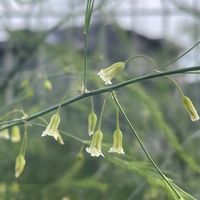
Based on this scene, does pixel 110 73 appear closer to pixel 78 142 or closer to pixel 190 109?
pixel 190 109

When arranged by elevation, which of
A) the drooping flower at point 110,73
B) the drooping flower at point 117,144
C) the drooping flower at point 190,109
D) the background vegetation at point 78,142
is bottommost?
the background vegetation at point 78,142

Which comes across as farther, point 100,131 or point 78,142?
point 78,142

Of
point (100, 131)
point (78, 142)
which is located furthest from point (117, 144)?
point (78, 142)

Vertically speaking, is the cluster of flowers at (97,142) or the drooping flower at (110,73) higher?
the drooping flower at (110,73)

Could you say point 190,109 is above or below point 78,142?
above

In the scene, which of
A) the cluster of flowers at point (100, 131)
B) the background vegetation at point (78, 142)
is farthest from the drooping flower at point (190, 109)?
the background vegetation at point (78, 142)

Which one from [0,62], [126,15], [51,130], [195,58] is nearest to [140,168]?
[51,130]

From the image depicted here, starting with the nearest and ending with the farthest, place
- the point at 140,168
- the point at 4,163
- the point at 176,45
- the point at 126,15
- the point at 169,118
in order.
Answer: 1. the point at 140,168
2. the point at 4,163
3. the point at 169,118
4. the point at 176,45
5. the point at 126,15

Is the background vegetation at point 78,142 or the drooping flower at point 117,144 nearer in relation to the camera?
the drooping flower at point 117,144

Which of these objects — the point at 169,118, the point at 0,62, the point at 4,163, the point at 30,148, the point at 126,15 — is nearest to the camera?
the point at 4,163

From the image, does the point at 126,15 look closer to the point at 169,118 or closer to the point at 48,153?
the point at 169,118

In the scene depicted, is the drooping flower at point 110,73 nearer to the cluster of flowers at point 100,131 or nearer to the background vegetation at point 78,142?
the cluster of flowers at point 100,131
